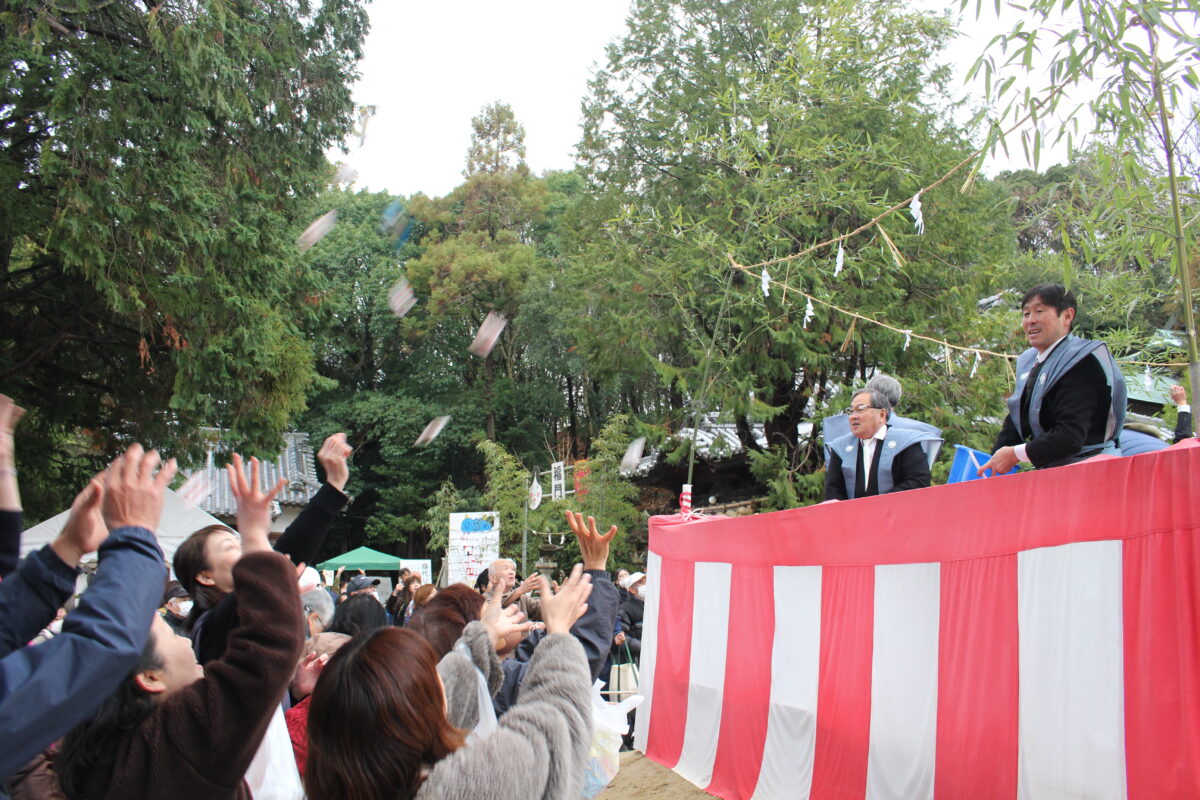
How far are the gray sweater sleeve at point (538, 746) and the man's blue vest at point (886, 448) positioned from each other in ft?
8.12

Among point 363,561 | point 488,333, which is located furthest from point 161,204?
point 488,333

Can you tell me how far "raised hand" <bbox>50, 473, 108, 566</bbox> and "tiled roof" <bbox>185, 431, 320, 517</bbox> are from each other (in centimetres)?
2239

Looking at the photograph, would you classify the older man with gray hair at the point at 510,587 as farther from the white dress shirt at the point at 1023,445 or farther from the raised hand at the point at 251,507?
the white dress shirt at the point at 1023,445

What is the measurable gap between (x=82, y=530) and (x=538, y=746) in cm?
101

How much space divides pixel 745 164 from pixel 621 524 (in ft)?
35.0

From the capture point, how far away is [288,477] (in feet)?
92.6

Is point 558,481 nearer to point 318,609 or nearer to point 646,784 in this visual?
point 646,784

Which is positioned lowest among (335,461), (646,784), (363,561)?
(363,561)

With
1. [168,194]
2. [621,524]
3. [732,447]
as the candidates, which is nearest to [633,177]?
[732,447]

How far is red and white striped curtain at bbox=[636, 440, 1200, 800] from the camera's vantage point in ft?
7.33

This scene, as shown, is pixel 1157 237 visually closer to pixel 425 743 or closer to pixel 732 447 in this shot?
pixel 425 743

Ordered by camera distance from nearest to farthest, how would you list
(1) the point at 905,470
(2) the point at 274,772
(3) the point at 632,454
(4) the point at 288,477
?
(2) the point at 274,772 → (1) the point at 905,470 → (3) the point at 632,454 → (4) the point at 288,477

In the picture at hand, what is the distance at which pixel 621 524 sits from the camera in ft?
69.5

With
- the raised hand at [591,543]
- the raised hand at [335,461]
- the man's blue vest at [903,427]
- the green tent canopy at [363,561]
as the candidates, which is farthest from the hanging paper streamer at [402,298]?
the raised hand at [591,543]
